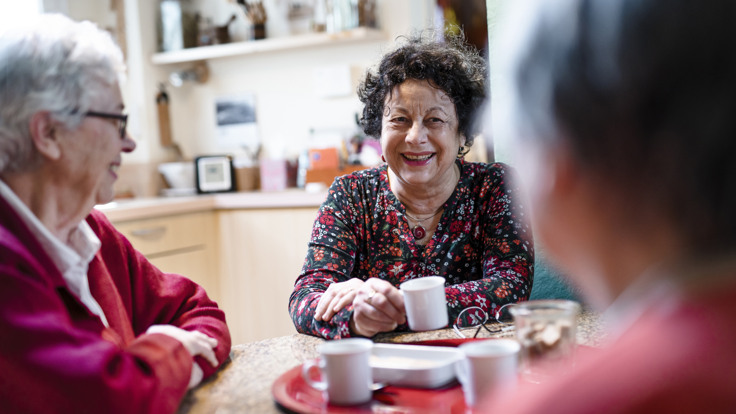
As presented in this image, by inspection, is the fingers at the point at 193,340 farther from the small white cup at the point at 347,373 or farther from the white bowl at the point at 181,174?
the white bowl at the point at 181,174

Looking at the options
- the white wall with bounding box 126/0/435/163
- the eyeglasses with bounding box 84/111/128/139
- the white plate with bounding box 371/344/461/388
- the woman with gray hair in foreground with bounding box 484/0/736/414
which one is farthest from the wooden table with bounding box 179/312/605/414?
the white wall with bounding box 126/0/435/163

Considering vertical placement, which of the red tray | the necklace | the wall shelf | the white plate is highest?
the wall shelf

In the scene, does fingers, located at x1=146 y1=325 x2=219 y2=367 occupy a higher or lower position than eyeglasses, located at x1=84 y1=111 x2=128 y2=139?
lower

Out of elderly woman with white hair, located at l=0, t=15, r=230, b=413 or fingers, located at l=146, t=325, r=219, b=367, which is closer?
elderly woman with white hair, located at l=0, t=15, r=230, b=413

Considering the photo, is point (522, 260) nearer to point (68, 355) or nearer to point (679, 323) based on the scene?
point (68, 355)

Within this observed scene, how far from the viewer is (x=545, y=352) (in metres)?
0.95

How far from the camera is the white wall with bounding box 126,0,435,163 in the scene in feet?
12.6

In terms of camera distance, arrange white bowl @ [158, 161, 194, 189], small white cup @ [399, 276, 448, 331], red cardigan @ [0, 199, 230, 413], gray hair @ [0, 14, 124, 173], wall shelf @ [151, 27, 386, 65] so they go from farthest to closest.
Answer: white bowl @ [158, 161, 194, 189] → wall shelf @ [151, 27, 386, 65] → small white cup @ [399, 276, 448, 331] → gray hair @ [0, 14, 124, 173] → red cardigan @ [0, 199, 230, 413]

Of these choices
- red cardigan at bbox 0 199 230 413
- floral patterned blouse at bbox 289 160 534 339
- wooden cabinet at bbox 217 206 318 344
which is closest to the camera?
red cardigan at bbox 0 199 230 413

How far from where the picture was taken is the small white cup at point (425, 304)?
1252 millimetres

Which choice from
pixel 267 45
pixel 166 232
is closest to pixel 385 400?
pixel 166 232

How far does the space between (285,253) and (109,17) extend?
188cm

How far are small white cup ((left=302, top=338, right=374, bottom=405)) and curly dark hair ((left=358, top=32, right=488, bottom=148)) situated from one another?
1037mm

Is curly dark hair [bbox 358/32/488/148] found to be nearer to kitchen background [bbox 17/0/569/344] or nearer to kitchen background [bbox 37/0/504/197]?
kitchen background [bbox 17/0/569/344]
